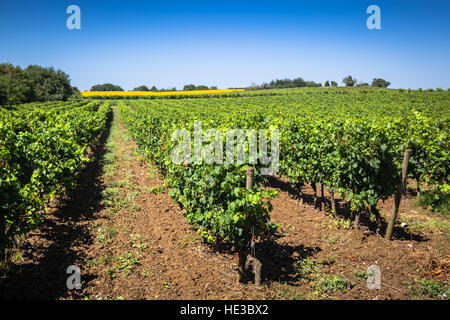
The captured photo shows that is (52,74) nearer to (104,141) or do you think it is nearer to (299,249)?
(104,141)

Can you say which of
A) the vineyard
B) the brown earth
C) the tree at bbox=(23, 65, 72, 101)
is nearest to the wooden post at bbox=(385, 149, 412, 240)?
the vineyard

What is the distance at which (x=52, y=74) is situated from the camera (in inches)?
2282

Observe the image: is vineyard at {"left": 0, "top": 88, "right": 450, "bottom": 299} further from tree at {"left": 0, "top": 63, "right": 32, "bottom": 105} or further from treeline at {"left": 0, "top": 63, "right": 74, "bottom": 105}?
treeline at {"left": 0, "top": 63, "right": 74, "bottom": 105}

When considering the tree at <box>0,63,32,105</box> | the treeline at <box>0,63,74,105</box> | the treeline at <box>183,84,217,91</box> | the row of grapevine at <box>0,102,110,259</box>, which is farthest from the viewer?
the treeline at <box>183,84,217,91</box>

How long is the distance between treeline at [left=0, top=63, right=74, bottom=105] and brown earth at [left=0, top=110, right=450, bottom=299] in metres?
54.0

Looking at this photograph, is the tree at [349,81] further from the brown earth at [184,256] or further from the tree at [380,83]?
the brown earth at [184,256]

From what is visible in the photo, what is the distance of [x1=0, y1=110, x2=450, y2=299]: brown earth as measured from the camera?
154 inches

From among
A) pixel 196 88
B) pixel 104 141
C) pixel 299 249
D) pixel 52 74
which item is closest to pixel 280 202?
pixel 299 249

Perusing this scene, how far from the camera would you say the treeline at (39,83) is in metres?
49.1

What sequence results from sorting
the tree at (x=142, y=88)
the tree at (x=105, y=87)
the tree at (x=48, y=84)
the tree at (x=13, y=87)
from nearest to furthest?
the tree at (x=13, y=87)
the tree at (x=48, y=84)
the tree at (x=105, y=87)
the tree at (x=142, y=88)

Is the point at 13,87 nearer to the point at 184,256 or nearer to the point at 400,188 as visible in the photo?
the point at 184,256

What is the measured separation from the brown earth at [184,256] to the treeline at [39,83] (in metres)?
54.0

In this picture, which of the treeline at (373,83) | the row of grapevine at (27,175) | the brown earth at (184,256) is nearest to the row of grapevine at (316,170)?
the brown earth at (184,256)

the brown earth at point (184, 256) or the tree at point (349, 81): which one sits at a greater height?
the tree at point (349, 81)
